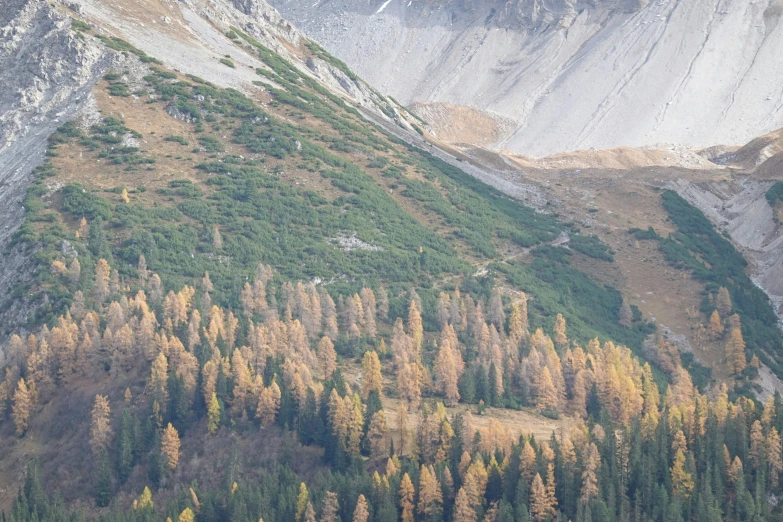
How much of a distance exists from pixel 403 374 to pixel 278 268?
2817cm

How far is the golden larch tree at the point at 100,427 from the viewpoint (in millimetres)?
97250

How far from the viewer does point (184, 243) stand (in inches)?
5103

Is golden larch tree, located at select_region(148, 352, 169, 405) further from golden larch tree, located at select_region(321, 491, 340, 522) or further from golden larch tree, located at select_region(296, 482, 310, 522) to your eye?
golden larch tree, located at select_region(321, 491, 340, 522)

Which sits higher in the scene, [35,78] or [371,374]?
[371,374]

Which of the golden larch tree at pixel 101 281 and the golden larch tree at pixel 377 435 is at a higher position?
the golden larch tree at pixel 377 435

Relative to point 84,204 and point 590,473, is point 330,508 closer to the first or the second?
point 590,473

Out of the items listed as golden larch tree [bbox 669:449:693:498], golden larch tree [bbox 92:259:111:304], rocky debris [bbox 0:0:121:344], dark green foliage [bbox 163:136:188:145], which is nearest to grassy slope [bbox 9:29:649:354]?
dark green foliage [bbox 163:136:188:145]

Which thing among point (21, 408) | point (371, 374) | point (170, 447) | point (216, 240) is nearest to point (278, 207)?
point (216, 240)

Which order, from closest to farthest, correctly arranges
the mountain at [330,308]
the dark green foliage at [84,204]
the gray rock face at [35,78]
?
the mountain at [330,308] → the dark green foliage at [84,204] → the gray rock face at [35,78]

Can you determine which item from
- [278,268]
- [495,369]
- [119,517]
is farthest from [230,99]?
[119,517]

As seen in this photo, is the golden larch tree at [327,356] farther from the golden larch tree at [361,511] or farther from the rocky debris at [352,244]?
the rocky debris at [352,244]

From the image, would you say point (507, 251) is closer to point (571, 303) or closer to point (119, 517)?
point (571, 303)

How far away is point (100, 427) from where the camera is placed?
97.6 metres

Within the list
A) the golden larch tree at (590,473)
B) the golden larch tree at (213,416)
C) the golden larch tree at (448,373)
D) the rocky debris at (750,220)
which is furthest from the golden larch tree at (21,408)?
the rocky debris at (750,220)
